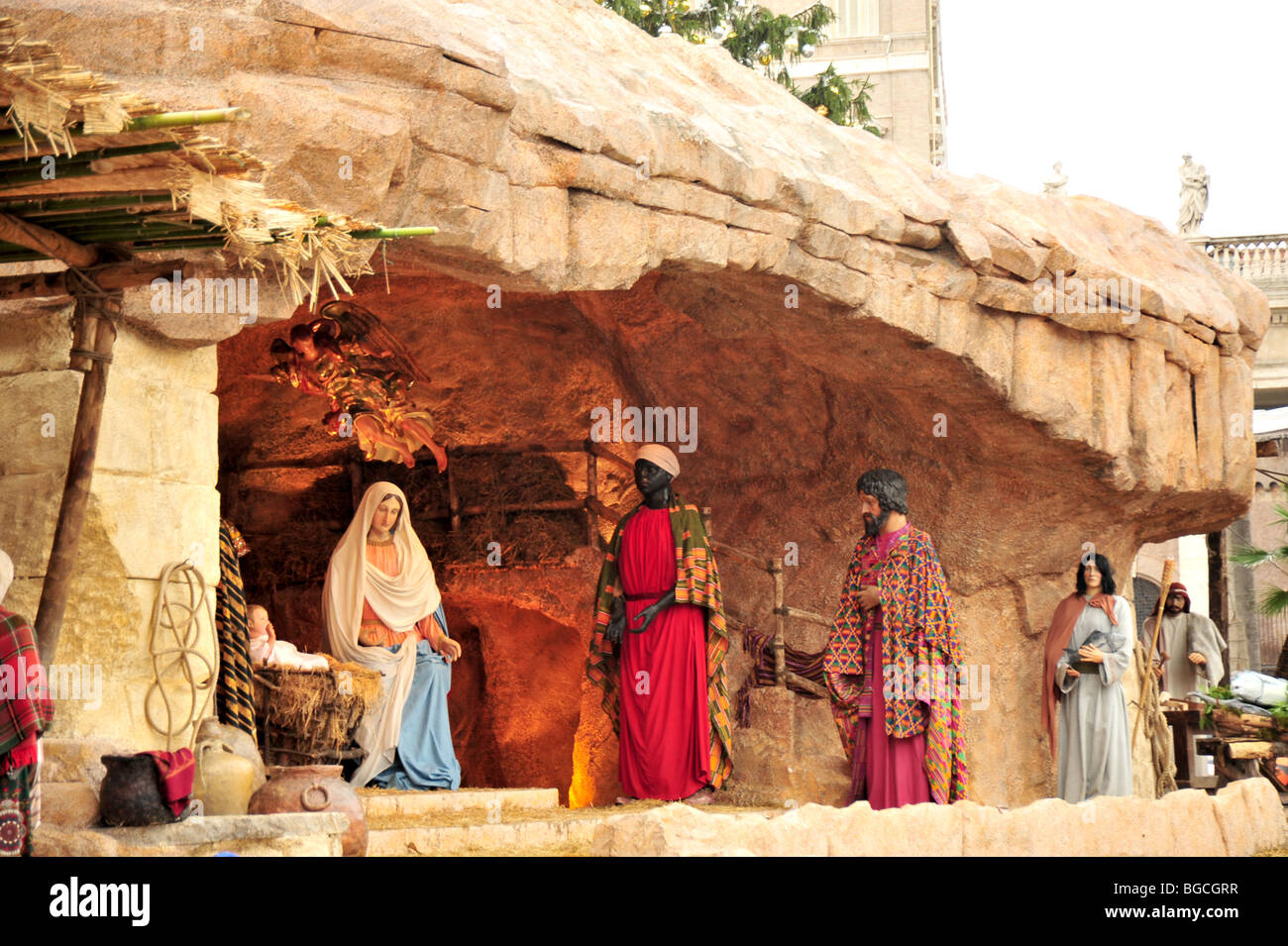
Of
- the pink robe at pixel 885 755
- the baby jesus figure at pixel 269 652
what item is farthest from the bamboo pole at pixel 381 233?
the pink robe at pixel 885 755

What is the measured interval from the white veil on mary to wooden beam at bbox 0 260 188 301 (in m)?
3.37

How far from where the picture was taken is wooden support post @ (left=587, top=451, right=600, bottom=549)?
11.5 metres

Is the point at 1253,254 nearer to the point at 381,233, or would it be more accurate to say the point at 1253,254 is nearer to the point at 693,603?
the point at 693,603

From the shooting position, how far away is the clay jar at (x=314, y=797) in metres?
6.21

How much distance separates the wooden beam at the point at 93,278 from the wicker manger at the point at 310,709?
113 inches

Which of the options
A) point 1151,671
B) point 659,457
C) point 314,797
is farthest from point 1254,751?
point 314,797

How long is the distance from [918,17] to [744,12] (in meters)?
11.7

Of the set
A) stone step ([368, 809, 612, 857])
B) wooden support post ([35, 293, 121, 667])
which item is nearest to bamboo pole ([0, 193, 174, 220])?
wooden support post ([35, 293, 121, 667])

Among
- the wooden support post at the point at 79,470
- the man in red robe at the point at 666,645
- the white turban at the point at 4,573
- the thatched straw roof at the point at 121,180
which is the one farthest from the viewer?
the man in red robe at the point at 666,645

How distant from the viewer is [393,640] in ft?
29.9

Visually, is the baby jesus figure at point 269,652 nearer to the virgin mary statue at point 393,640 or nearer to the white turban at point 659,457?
the virgin mary statue at point 393,640

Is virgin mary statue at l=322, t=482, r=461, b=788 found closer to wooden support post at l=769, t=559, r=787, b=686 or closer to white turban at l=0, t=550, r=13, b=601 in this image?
wooden support post at l=769, t=559, r=787, b=686

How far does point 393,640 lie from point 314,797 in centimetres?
292
